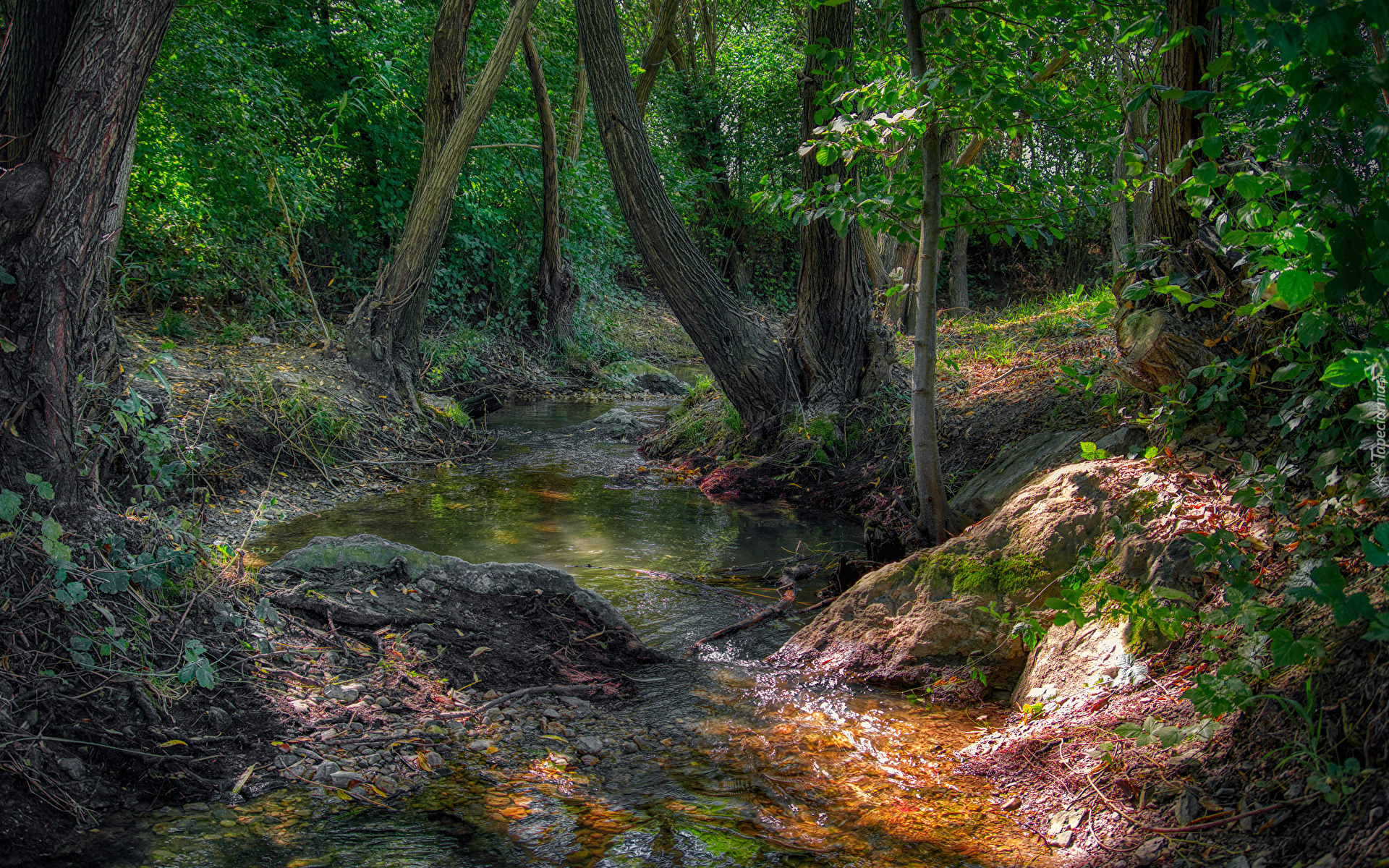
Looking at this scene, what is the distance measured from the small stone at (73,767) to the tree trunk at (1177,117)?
4814 millimetres

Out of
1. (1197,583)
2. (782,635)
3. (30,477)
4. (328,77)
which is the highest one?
(328,77)

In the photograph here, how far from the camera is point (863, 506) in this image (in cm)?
685

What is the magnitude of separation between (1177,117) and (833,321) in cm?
401

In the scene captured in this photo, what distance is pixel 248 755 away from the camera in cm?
280

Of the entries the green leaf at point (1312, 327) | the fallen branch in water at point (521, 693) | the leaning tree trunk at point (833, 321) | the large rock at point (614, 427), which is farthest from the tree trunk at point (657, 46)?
the green leaf at point (1312, 327)

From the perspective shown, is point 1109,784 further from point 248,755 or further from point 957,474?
point 957,474

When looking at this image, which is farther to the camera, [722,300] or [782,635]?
[722,300]

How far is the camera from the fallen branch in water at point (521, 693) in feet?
10.8

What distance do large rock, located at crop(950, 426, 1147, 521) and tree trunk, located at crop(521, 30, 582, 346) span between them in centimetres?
996

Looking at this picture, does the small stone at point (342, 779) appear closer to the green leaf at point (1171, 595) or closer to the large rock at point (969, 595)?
the large rock at point (969, 595)

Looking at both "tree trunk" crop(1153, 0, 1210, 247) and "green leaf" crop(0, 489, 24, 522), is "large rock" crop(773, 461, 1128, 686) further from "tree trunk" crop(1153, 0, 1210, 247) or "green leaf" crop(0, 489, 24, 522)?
"green leaf" crop(0, 489, 24, 522)

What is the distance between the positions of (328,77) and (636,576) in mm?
10323

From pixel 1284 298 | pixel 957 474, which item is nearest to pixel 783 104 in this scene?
pixel 957 474

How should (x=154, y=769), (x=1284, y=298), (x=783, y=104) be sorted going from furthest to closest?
(x=783, y=104) < (x=154, y=769) < (x=1284, y=298)
